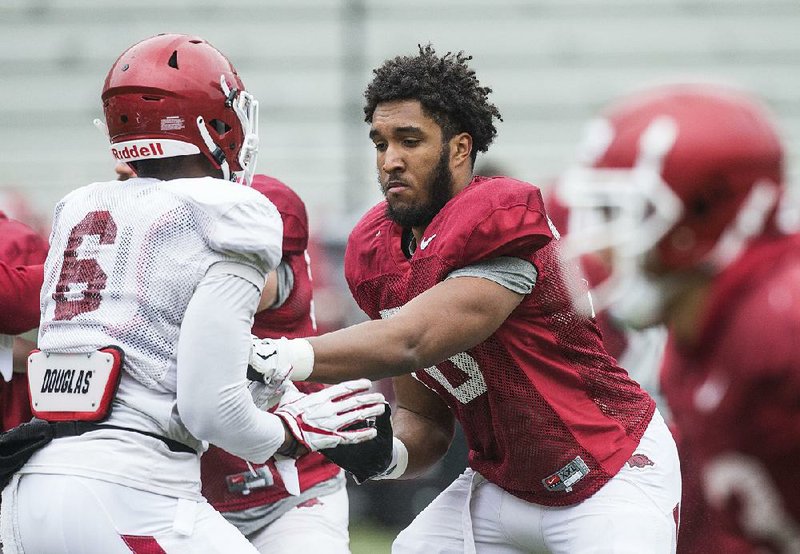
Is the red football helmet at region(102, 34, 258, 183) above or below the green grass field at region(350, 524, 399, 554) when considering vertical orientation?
above

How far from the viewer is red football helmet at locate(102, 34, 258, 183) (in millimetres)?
2768

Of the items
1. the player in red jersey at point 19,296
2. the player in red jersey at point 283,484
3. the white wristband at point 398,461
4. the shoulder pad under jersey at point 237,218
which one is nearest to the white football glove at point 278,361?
the shoulder pad under jersey at point 237,218

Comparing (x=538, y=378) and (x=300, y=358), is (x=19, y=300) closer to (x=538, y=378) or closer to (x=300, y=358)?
(x=300, y=358)

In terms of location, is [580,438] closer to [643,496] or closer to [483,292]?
[643,496]

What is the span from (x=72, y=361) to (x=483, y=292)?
3.33 ft

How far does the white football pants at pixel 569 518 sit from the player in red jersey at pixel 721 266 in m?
0.88

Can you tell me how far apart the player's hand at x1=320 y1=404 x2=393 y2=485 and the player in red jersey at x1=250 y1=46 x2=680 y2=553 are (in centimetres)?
19

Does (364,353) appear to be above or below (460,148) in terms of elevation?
below

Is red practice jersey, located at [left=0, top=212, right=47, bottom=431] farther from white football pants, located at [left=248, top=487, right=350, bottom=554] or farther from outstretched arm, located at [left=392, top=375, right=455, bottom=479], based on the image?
outstretched arm, located at [left=392, top=375, right=455, bottom=479]

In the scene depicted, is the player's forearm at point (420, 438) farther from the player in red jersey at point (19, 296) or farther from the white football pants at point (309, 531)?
the player in red jersey at point (19, 296)

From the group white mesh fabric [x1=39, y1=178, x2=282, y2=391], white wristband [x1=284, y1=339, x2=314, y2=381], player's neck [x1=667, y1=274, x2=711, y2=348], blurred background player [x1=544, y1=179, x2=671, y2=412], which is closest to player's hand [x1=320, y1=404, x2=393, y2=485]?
white wristband [x1=284, y1=339, x2=314, y2=381]

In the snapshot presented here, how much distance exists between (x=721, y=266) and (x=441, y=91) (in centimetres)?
151

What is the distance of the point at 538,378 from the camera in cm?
324

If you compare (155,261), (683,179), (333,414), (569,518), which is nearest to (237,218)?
(155,261)
